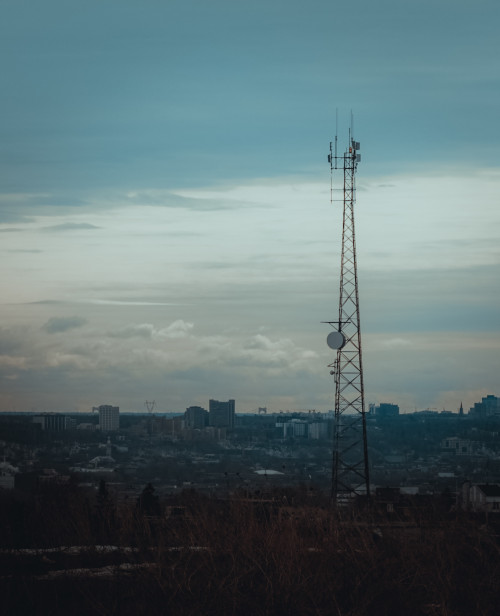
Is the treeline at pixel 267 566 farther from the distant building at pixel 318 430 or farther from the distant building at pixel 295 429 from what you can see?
the distant building at pixel 295 429

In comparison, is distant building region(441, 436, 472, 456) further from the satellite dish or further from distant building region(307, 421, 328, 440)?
the satellite dish

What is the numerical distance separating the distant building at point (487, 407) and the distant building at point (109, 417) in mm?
45610

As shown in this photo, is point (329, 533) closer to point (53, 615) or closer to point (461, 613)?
point (461, 613)

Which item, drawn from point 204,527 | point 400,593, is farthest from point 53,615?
point 400,593

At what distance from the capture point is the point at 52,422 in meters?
95.9

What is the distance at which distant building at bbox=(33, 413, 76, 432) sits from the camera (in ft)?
302

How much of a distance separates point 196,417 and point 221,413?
12.5ft

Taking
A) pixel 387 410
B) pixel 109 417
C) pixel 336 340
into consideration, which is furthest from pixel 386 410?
pixel 336 340

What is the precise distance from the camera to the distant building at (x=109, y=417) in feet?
374

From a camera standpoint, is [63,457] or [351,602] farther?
[63,457]

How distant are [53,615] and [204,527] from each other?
257 cm

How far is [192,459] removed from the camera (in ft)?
292

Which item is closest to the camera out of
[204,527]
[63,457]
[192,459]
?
[204,527]

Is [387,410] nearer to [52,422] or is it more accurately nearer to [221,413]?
[221,413]
